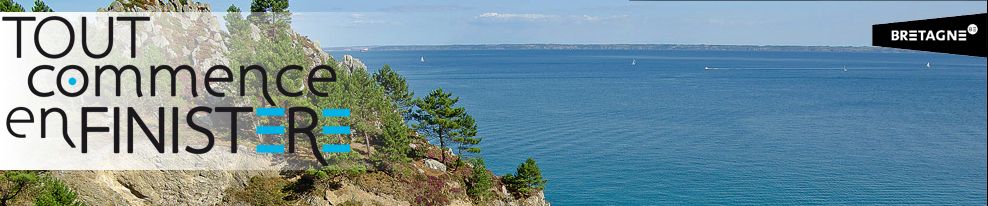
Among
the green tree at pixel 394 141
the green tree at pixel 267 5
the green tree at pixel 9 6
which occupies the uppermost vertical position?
the green tree at pixel 267 5

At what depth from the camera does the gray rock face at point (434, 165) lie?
5542 centimetres

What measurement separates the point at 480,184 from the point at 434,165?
576 cm

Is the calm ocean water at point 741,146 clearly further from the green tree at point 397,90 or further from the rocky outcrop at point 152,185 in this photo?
the rocky outcrop at point 152,185

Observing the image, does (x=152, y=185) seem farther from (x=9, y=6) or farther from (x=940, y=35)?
(x=940, y=35)

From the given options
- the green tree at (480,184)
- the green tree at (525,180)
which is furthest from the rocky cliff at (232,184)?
the green tree at (525,180)

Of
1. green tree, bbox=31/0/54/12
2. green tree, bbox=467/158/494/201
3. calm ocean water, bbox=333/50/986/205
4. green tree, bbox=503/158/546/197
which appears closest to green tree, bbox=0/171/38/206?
green tree, bbox=31/0/54/12

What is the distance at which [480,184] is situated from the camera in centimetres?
5228

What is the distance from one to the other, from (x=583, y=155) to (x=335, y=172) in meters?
44.5

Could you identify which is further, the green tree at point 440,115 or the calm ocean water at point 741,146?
the calm ocean water at point 741,146

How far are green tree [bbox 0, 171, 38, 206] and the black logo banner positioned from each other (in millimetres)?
39294

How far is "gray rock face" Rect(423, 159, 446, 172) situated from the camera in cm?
5542

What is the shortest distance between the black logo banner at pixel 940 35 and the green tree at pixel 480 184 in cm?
4705

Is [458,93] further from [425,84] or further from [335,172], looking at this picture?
[335,172]

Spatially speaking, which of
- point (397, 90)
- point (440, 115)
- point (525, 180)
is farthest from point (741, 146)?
point (440, 115)
